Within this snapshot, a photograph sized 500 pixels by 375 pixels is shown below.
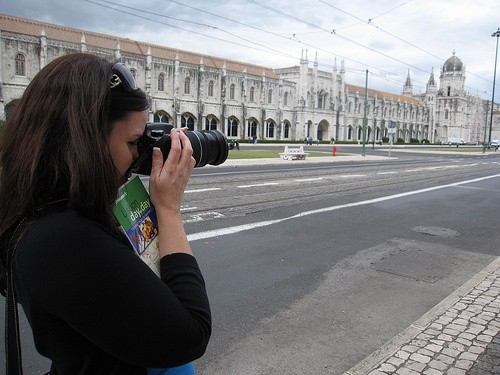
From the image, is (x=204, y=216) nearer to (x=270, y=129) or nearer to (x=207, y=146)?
(x=207, y=146)

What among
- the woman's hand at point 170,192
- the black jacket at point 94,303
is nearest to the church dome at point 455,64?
the woman's hand at point 170,192

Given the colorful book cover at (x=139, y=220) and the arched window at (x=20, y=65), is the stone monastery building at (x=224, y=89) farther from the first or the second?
the colorful book cover at (x=139, y=220)

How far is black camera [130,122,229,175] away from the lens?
1.38 m

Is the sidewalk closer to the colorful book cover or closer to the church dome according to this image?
the colorful book cover

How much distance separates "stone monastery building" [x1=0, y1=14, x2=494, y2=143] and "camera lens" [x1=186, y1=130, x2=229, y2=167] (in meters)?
33.4

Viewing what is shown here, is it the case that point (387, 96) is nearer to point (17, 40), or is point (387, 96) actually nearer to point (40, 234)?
point (17, 40)

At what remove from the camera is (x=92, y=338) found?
1.10 m

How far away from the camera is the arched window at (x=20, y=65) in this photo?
4053 centimetres

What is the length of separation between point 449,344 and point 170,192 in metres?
3.04

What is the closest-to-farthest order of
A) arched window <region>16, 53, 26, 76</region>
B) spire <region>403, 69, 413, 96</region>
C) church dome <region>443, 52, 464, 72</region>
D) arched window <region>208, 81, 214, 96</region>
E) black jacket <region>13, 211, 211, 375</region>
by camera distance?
black jacket <region>13, 211, 211, 375</region>, arched window <region>16, 53, 26, 76</region>, arched window <region>208, 81, 214, 96</region>, church dome <region>443, 52, 464, 72</region>, spire <region>403, 69, 413, 96</region>

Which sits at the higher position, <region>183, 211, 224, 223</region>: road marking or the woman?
the woman

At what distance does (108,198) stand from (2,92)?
1760 inches

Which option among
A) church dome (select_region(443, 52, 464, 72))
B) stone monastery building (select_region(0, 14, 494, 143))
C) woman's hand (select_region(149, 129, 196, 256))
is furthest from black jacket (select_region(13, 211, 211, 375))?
church dome (select_region(443, 52, 464, 72))

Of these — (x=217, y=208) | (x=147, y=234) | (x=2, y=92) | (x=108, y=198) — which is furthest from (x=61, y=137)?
(x=2, y=92)
